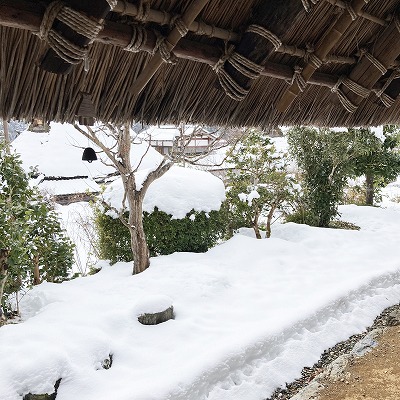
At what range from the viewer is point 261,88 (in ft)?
5.45

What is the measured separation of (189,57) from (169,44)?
0.12 metres

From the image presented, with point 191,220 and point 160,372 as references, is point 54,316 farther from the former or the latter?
point 191,220

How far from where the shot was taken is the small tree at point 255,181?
23.4ft

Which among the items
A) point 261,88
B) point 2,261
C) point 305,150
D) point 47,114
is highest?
point 305,150

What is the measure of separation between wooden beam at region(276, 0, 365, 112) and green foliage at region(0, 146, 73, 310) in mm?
3210

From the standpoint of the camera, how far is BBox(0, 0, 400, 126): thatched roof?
3.35 ft

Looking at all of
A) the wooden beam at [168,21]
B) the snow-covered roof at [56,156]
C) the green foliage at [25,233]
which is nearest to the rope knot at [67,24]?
the wooden beam at [168,21]

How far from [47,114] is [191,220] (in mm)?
4962

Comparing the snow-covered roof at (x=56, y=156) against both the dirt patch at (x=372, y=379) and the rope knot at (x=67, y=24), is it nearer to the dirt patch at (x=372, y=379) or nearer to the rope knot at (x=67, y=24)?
the dirt patch at (x=372, y=379)

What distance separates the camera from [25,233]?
4.21m

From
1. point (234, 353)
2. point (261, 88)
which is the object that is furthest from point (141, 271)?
point (261, 88)

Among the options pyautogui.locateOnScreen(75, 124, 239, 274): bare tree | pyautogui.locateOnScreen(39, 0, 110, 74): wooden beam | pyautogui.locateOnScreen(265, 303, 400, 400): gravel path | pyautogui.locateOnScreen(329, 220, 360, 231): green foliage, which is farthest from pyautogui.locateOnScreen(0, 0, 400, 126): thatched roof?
pyautogui.locateOnScreen(329, 220, 360, 231): green foliage

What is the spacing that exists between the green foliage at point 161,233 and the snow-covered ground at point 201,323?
334mm

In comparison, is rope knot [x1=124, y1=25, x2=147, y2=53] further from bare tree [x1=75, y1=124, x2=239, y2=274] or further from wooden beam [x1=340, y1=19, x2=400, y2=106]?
bare tree [x1=75, y1=124, x2=239, y2=274]
